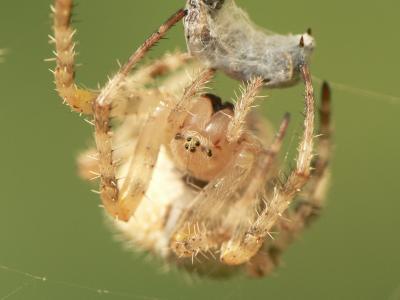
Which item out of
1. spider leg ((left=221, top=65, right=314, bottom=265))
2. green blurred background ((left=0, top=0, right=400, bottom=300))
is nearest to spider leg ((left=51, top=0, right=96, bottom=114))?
spider leg ((left=221, top=65, right=314, bottom=265))

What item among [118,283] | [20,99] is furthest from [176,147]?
[20,99]

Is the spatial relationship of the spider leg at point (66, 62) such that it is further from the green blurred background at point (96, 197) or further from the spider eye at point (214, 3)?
the green blurred background at point (96, 197)

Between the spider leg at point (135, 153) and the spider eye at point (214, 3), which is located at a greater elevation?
the spider eye at point (214, 3)

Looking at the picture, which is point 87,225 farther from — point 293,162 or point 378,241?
point 293,162

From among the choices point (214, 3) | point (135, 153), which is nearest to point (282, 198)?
point (135, 153)

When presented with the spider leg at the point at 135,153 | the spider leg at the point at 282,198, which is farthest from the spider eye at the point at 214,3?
the spider leg at the point at 282,198

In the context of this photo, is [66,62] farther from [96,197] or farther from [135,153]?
[96,197]

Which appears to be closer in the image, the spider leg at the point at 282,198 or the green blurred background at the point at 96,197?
the spider leg at the point at 282,198
